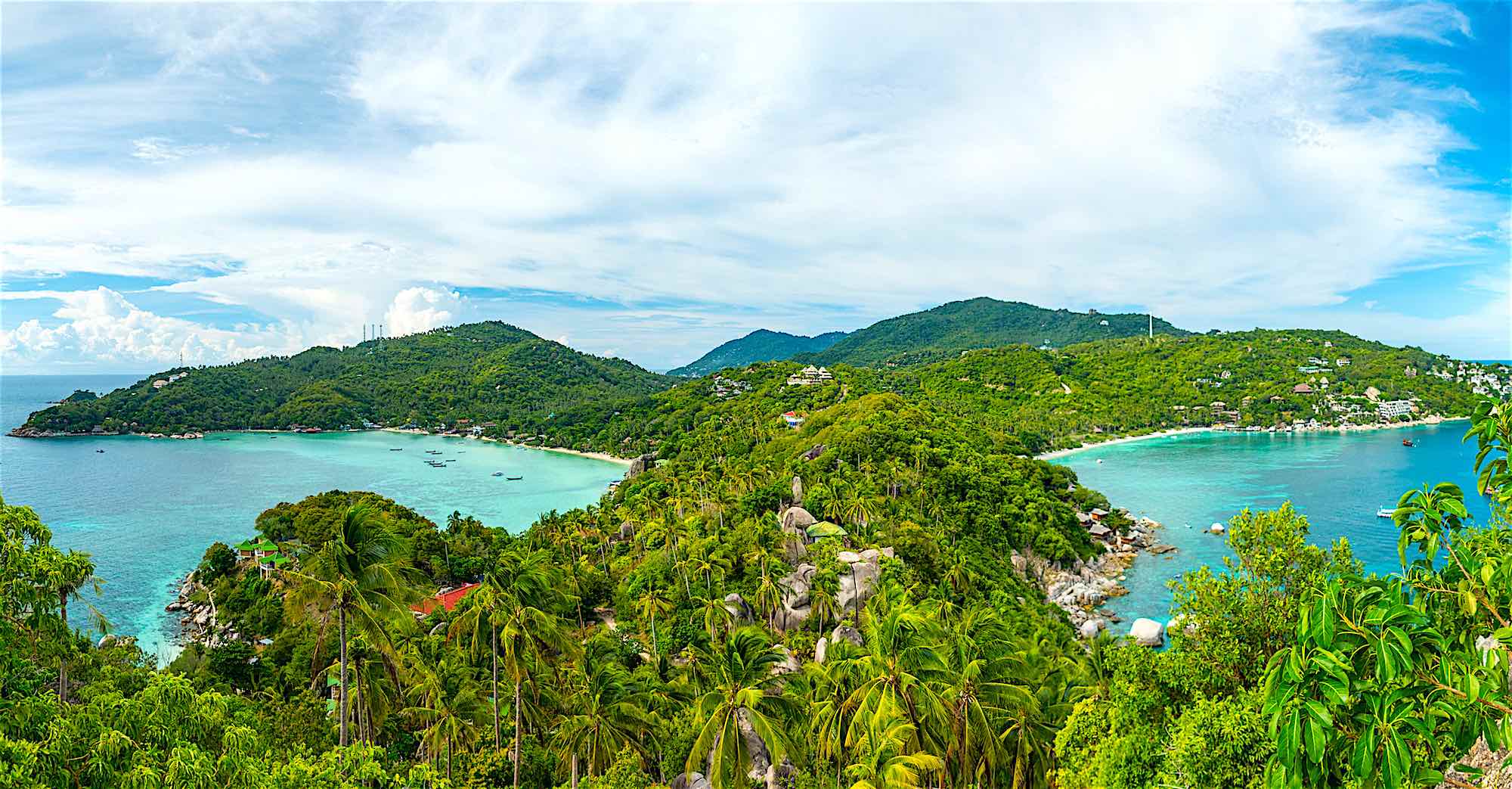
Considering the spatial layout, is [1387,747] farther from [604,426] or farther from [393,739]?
[604,426]

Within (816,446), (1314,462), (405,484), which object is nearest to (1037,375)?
(1314,462)

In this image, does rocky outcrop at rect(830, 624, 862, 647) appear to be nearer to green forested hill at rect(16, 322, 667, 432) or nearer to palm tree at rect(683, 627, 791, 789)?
palm tree at rect(683, 627, 791, 789)

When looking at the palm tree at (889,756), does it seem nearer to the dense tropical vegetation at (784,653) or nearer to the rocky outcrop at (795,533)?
the dense tropical vegetation at (784,653)

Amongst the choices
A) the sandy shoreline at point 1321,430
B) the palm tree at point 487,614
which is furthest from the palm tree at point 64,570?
the sandy shoreline at point 1321,430

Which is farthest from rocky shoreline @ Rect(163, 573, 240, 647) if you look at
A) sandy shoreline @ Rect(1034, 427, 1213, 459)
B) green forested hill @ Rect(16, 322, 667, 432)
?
green forested hill @ Rect(16, 322, 667, 432)

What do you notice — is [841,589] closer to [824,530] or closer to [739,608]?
[739,608]

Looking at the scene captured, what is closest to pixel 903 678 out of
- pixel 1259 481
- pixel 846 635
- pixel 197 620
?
pixel 846 635
